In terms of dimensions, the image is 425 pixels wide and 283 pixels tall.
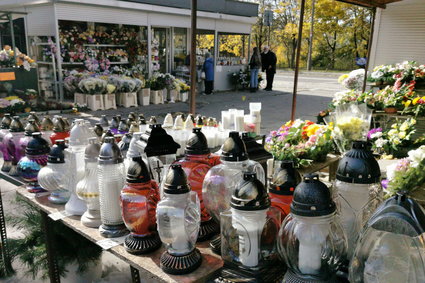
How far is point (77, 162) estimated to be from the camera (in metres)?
1.93

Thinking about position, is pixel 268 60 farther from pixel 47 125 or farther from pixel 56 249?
pixel 56 249

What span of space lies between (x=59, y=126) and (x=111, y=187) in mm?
1187

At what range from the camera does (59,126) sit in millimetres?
2562

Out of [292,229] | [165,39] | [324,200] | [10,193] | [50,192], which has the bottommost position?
[10,193]

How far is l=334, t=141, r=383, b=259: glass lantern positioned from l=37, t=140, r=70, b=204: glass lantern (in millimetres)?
1423

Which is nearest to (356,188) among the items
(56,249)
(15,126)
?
(56,249)

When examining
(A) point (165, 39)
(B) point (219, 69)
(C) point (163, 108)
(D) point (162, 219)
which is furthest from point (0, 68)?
(D) point (162, 219)

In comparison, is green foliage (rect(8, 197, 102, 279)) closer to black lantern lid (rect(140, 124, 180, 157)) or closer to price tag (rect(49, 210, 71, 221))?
price tag (rect(49, 210, 71, 221))

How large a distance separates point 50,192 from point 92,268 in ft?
3.01

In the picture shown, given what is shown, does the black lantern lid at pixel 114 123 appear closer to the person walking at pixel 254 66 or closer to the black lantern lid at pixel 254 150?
the black lantern lid at pixel 254 150

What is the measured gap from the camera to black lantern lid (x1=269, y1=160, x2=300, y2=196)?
4.54 feet

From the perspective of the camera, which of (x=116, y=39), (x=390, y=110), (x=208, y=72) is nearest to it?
(x=390, y=110)

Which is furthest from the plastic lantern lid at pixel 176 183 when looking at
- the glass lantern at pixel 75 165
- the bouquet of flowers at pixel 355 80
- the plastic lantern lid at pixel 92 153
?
the bouquet of flowers at pixel 355 80

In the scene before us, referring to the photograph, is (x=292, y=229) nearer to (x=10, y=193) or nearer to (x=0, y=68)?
(x=10, y=193)
